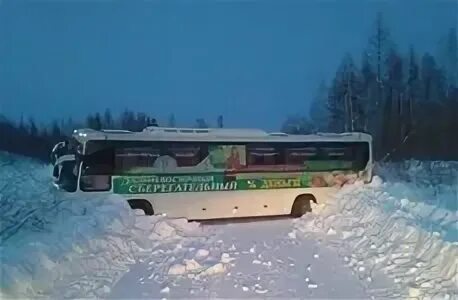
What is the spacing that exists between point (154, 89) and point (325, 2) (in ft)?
1.65

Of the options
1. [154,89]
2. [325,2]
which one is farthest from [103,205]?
[325,2]

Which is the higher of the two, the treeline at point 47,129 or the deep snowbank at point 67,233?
the treeline at point 47,129

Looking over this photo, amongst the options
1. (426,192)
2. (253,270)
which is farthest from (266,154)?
(426,192)

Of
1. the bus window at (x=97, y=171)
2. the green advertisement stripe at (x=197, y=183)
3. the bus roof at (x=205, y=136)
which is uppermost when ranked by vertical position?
the bus roof at (x=205, y=136)

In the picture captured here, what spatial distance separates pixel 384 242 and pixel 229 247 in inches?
15.9

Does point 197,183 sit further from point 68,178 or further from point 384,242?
point 384,242

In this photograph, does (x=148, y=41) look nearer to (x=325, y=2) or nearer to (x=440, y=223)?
(x=325, y=2)

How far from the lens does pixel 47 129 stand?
169 cm

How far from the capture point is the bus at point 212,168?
168 cm

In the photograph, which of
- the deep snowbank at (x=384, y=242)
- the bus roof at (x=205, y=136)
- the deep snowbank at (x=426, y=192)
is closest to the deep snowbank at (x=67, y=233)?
the bus roof at (x=205, y=136)

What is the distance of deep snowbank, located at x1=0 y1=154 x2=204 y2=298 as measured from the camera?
1.66 metres

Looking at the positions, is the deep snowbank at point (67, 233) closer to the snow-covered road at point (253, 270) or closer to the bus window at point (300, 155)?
the snow-covered road at point (253, 270)

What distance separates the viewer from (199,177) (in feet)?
5.61

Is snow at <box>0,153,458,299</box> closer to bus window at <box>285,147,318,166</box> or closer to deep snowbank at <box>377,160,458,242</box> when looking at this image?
deep snowbank at <box>377,160,458,242</box>
